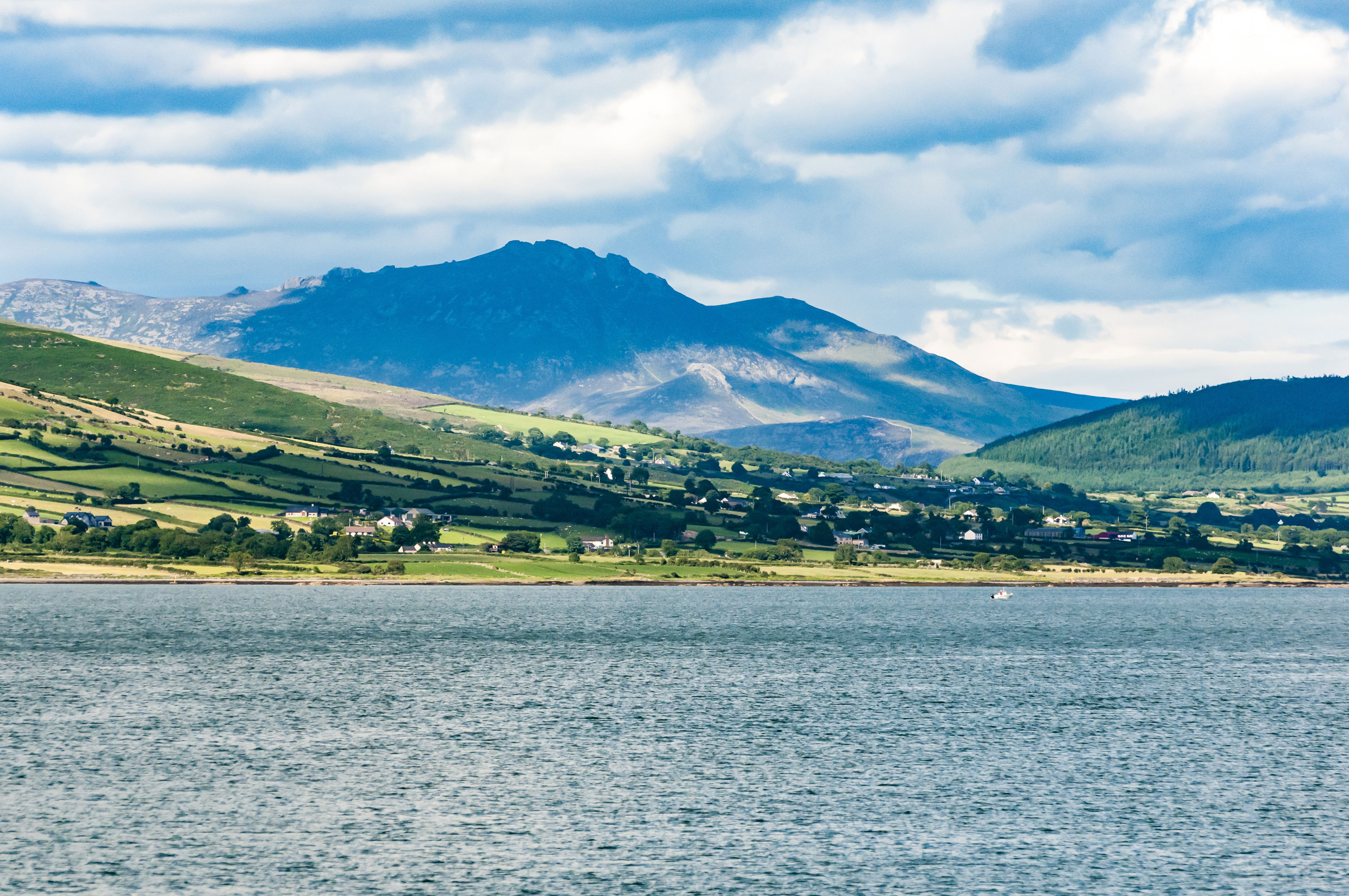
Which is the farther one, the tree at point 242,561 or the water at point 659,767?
the tree at point 242,561

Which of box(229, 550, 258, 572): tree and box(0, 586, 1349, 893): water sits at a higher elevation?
box(229, 550, 258, 572): tree

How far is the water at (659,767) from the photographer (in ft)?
142

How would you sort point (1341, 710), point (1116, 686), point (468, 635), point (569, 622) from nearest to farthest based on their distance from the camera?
point (1341, 710), point (1116, 686), point (468, 635), point (569, 622)

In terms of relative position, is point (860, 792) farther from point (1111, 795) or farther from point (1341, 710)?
point (1341, 710)

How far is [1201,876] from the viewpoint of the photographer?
4256cm

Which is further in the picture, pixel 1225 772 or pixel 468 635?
pixel 468 635

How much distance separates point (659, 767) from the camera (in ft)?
202

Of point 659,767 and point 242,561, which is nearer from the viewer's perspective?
point 659,767

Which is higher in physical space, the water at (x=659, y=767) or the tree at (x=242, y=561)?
the tree at (x=242, y=561)

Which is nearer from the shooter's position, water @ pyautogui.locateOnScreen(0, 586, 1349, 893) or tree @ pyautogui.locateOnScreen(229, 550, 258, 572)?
water @ pyautogui.locateOnScreen(0, 586, 1349, 893)

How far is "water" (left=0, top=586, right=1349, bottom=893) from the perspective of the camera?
4316 centimetres

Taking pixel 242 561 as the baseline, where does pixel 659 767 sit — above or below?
below

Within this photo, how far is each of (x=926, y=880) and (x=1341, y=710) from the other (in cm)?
5524

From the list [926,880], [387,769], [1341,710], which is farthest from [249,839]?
[1341,710]
